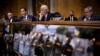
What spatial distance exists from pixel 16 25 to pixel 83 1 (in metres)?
5.34

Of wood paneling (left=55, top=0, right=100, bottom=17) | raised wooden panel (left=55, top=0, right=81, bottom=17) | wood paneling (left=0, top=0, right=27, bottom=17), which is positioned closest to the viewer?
wood paneling (left=55, top=0, right=100, bottom=17)

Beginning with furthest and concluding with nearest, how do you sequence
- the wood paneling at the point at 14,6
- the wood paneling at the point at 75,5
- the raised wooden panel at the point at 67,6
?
the wood paneling at the point at 14,6
the raised wooden panel at the point at 67,6
the wood paneling at the point at 75,5

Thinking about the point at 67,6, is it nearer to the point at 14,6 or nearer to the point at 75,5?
the point at 75,5

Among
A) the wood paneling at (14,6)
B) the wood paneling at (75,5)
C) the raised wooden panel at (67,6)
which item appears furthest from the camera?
the wood paneling at (14,6)

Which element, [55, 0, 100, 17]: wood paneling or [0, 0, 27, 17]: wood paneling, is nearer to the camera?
[55, 0, 100, 17]: wood paneling

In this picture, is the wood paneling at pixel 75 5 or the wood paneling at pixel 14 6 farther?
the wood paneling at pixel 14 6

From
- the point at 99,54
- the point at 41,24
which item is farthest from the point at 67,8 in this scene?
the point at 99,54

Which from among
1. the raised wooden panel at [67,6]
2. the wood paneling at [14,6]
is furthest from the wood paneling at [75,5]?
the wood paneling at [14,6]

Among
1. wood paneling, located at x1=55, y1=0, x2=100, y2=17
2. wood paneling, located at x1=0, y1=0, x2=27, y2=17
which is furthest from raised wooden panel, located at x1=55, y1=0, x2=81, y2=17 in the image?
wood paneling, located at x1=0, y1=0, x2=27, y2=17

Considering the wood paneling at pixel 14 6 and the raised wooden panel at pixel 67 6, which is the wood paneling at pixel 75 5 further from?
the wood paneling at pixel 14 6

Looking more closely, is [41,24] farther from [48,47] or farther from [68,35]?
[68,35]

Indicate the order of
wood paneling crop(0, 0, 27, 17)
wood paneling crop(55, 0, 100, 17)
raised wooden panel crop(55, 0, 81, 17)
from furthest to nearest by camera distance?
1. wood paneling crop(0, 0, 27, 17)
2. raised wooden panel crop(55, 0, 81, 17)
3. wood paneling crop(55, 0, 100, 17)

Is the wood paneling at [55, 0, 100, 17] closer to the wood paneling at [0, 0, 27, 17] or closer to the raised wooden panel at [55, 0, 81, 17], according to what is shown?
the raised wooden panel at [55, 0, 81, 17]

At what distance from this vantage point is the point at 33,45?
7.24 ft
